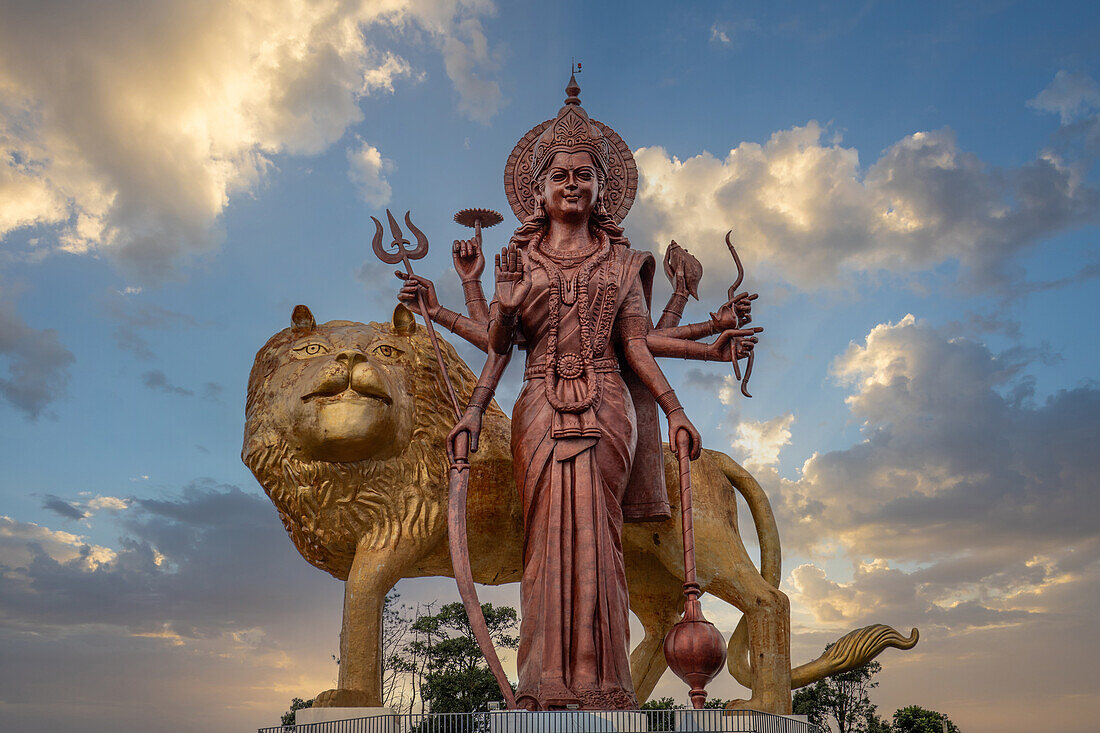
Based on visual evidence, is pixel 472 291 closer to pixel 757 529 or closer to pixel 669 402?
pixel 669 402

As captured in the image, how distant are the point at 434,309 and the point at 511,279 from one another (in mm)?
874

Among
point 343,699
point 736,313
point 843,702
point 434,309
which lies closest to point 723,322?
point 736,313

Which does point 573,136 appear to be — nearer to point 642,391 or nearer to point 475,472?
point 642,391

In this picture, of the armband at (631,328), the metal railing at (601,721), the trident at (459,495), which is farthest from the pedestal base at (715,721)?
the armband at (631,328)

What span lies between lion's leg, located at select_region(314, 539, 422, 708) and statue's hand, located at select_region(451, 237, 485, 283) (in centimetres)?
223

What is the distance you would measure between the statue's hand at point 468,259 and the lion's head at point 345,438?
2.70 feet

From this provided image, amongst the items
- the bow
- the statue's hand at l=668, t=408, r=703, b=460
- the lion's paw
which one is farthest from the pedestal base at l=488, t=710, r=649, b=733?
the statue's hand at l=668, t=408, r=703, b=460

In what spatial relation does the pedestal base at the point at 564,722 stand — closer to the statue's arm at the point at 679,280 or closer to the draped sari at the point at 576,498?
the draped sari at the point at 576,498

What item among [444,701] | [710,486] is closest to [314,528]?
[710,486]

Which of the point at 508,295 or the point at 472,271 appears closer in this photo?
the point at 508,295

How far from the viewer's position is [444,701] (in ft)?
47.4

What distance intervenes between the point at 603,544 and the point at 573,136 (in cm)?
310

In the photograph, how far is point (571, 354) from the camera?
7488 mm

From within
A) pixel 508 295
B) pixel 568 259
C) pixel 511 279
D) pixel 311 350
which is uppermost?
pixel 568 259
